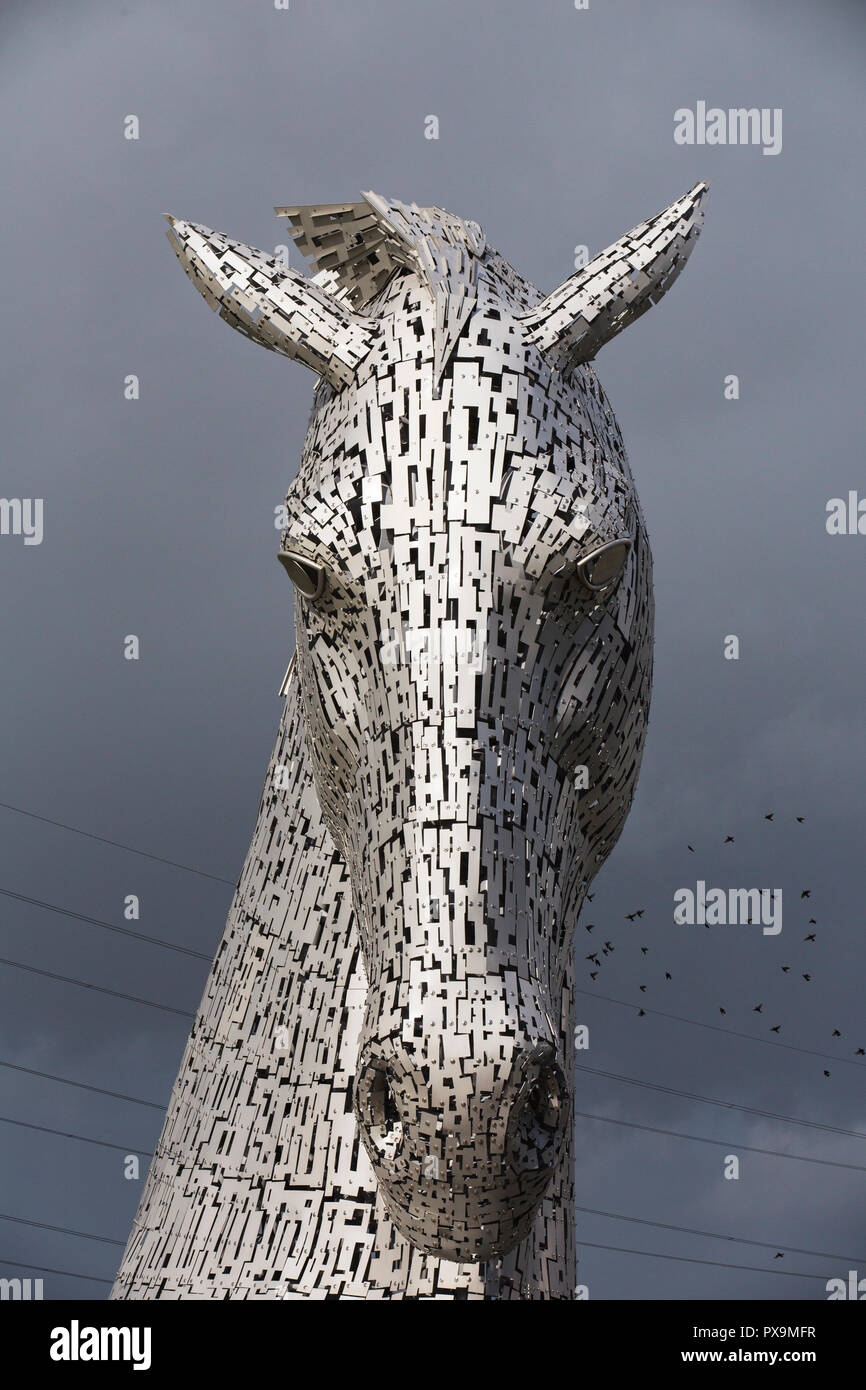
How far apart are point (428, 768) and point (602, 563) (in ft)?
2.39

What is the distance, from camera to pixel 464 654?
14.6 ft

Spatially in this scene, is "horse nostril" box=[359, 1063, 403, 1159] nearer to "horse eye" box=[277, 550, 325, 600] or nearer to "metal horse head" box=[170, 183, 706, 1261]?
"metal horse head" box=[170, 183, 706, 1261]

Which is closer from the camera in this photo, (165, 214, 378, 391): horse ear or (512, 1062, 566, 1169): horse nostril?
(512, 1062, 566, 1169): horse nostril

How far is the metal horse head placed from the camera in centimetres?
412

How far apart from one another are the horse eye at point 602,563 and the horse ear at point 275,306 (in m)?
0.94

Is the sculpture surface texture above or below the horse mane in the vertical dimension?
below

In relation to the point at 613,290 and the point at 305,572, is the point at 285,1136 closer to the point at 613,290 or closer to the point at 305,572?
the point at 305,572

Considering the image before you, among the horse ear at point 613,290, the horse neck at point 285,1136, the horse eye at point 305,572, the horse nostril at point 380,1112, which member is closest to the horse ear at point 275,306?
the horse ear at point 613,290

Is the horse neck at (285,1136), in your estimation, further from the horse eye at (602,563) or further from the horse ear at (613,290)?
the horse ear at (613,290)

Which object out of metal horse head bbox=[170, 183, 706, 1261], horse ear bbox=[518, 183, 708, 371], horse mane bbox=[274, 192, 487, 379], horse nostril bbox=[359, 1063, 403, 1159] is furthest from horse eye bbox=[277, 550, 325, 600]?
horse nostril bbox=[359, 1063, 403, 1159]

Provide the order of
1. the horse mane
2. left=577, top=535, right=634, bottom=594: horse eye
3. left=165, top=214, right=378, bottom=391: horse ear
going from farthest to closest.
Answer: left=165, top=214, right=378, bottom=391: horse ear → the horse mane → left=577, top=535, right=634, bottom=594: horse eye

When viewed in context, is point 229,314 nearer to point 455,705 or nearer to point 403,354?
point 403,354
